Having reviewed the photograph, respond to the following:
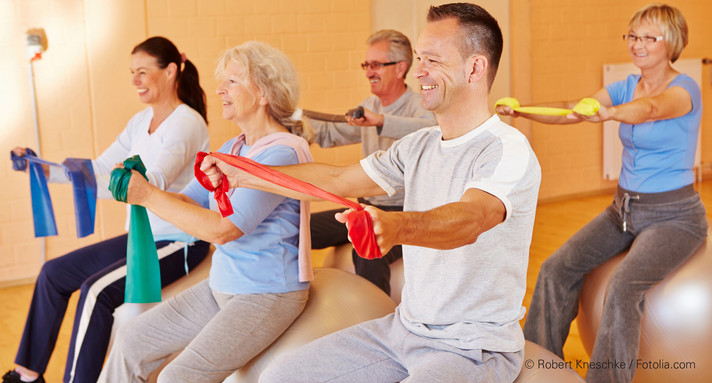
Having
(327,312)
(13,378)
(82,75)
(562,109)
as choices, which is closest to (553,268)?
(562,109)

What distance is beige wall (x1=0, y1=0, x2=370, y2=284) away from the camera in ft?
14.3

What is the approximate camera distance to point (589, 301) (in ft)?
8.69

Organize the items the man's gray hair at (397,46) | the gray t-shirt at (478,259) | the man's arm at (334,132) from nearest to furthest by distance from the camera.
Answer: the gray t-shirt at (478,259) → the man's gray hair at (397,46) → the man's arm at (334,132)

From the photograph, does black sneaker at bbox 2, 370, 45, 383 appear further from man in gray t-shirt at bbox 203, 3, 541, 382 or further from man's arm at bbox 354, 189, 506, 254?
man's arm at bbox 354, 189, 506, 254

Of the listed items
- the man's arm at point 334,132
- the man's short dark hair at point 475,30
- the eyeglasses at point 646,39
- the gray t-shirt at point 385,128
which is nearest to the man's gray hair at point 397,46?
the gray t-shirt at point 385,128

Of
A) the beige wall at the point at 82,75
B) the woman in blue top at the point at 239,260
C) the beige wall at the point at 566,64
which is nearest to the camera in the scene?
the woman in blue top at the point at 239,260

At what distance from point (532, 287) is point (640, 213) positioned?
1.39m

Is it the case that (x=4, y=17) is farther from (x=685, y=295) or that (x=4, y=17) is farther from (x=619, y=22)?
(x=619, y=22)

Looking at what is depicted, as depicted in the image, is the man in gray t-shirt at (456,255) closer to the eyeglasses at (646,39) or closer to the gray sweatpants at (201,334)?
the gray sweatpants at (201,334)

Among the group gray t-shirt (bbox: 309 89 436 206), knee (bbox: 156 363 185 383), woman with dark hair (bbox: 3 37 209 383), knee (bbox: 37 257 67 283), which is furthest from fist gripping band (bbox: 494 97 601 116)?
knee (bbox: 37 257 67 283)

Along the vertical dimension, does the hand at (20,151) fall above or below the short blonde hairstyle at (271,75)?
below

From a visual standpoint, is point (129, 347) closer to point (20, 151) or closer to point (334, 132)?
point (20, 151)

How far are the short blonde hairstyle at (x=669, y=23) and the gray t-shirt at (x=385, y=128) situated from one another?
948 millimetres

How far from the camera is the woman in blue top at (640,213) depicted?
240 cm
